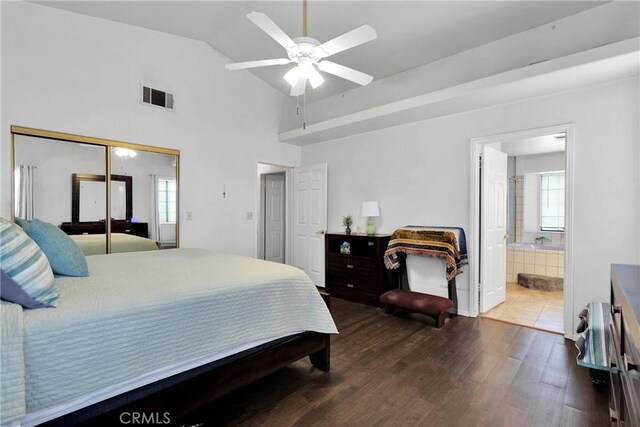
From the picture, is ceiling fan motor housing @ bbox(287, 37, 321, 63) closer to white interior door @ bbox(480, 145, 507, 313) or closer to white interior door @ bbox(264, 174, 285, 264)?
white interior door @ bbox(480, 145, 507, 313)

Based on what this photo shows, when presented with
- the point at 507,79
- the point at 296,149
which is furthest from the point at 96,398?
the point at 296,149

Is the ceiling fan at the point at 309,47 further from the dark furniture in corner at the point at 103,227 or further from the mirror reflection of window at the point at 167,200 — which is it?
the dark furniture in corner at the point at 103,227

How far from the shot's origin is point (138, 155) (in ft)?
11.8

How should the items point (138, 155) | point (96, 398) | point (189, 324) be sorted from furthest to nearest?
point (138, 155)
point (189, 324)
point (96, 398)

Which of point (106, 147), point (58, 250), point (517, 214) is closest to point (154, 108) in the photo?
point (106, 147)

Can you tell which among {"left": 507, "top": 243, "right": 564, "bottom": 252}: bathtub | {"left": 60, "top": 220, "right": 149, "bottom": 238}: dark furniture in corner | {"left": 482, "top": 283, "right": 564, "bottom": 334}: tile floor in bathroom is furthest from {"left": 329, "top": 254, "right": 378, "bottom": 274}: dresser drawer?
{"left": 507, "top": 243, "right": 564, "bottom": 252}: bathtub

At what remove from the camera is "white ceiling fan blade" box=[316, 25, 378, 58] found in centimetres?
193

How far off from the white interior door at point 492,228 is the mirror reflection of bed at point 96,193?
A: 3.73 meters

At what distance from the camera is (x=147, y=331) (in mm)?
1410

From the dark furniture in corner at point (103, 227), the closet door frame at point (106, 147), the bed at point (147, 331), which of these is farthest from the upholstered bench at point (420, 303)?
the dark furniture in corner at point (103, 227)

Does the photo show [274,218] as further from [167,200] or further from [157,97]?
[157,97]

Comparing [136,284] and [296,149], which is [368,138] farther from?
[136,284]

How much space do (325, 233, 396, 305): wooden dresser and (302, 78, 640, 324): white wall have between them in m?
0.41

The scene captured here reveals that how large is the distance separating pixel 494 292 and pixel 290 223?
3256 millimetres
